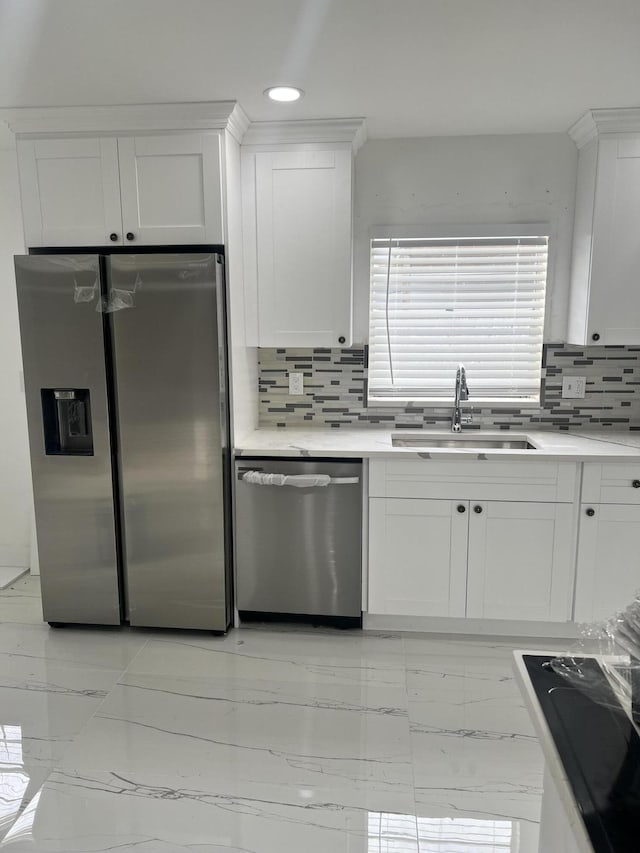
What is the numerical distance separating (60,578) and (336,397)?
1.65 meters

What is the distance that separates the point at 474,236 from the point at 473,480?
1.27 meters

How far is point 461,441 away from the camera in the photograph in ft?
10.5

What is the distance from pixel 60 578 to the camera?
2.93 meters

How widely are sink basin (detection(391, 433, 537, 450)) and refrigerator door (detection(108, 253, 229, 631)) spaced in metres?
1.00

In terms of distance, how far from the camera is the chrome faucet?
3.13 metres

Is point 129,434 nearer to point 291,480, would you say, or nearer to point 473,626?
point 291,480

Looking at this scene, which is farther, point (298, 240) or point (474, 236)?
point (474, 236)

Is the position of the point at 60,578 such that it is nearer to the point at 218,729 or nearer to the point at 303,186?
the point at 218,729

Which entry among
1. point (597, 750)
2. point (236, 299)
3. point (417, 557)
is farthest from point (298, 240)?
point (597, 750)

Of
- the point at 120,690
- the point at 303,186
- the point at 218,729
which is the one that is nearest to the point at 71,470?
the point at 120,690

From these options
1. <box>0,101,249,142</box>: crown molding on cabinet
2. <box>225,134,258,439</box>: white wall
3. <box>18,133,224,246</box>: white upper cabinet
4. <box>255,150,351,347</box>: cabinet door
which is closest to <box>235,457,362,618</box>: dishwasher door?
<box>225,134,258,439</box>: white wall

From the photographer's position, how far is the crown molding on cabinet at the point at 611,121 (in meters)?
2.65

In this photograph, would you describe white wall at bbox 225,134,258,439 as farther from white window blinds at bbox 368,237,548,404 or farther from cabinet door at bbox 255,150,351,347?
white window blinds at bbox 368,237,548,404

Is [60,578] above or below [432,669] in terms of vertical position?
above
